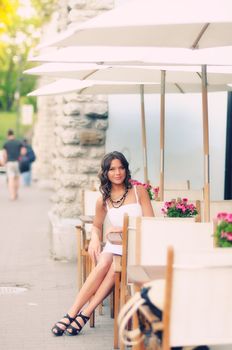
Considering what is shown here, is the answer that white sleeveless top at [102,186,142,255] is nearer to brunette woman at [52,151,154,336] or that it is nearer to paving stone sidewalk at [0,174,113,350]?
brunette woman at [52,151,154,336]

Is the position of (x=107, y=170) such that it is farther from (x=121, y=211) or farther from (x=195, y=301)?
(x=195, y=301)

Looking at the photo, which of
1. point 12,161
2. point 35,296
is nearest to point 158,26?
point 35,296

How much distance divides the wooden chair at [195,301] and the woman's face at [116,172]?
248 centimetres

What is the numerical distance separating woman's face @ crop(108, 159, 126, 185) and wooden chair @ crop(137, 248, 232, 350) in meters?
2.48

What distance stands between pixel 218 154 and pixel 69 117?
78.8 inches

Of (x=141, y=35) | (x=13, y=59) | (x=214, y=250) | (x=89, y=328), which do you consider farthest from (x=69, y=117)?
(x=13, y=59)

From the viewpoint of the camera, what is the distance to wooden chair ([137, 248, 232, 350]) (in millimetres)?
4781

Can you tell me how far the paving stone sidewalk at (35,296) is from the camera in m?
7.19

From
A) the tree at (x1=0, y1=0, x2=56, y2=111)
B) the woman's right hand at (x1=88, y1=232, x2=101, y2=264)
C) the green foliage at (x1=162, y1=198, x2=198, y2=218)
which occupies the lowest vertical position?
the woman's right hand at (x1=88, y1=232, x2=101, y2=264)

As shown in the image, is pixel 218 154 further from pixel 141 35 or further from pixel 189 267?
pixel 189 267

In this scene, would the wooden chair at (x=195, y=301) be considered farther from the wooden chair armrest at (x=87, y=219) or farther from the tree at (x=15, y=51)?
→ the tree at (x=15, y=51)

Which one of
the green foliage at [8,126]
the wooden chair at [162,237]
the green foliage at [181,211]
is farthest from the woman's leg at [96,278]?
the green foliage at [8,126]

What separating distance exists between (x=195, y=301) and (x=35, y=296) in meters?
4.55

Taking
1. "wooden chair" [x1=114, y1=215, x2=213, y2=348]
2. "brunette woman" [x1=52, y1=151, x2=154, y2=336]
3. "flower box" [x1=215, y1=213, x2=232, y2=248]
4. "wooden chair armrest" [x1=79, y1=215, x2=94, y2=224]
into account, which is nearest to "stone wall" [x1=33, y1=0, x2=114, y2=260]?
"wooden chair armrest" [x1=79, y1=215, x2=94, y2=224]
